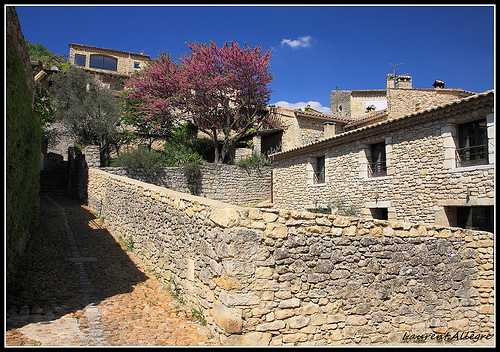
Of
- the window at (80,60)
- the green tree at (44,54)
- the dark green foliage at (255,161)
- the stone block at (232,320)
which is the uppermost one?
the green tree at (44,54)

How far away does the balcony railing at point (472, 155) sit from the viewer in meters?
8.83

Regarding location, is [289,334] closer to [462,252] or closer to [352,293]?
[352,293]

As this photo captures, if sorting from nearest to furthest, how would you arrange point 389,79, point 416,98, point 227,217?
point 227,217 < point 416,98 < point 389,79

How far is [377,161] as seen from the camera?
11.6 meters

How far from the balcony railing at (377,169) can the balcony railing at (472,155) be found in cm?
236

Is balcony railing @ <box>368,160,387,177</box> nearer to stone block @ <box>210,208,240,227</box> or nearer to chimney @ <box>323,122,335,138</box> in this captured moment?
chimney @ <box>323,122,335,138</box>

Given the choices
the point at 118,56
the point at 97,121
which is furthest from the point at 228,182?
the point at 118,56

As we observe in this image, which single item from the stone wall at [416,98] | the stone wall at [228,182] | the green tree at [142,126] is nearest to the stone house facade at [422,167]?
the stone wall at [416,98]

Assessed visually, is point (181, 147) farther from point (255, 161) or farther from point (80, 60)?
point (80, 60)

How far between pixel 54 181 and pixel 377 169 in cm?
1604

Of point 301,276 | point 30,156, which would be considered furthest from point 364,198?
point 30,156

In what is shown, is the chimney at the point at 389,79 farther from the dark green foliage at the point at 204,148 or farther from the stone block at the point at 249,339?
the stone block at the point at 249,339

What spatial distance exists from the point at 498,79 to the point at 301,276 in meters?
4.07

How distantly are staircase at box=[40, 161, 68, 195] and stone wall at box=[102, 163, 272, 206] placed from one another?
17.9ft
